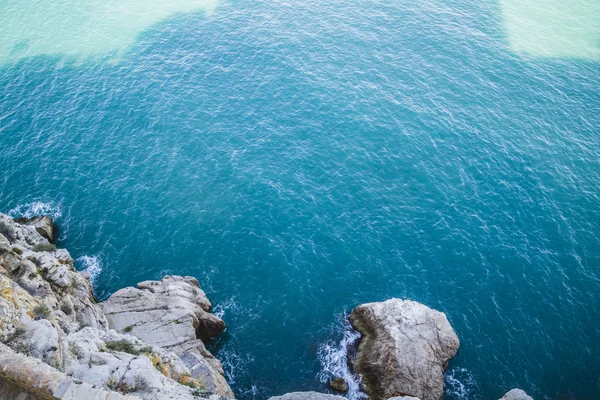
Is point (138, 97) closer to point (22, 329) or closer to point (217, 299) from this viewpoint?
point (217, 299)

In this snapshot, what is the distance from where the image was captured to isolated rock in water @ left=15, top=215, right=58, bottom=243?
74.2m

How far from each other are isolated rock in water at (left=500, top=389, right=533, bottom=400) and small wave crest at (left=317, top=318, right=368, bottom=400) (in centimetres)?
1706

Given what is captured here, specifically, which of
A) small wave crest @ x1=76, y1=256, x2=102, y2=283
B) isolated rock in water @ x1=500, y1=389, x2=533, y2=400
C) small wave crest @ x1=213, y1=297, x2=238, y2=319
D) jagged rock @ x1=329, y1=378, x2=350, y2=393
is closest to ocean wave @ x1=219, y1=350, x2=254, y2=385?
small wave crest @ x1=213, y1=297, x2=238, y2=319

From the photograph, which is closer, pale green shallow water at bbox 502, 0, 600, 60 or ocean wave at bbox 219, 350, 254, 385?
ocean wave at bbox 219, 350, 254, 385

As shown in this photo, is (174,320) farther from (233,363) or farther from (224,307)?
(233,363)

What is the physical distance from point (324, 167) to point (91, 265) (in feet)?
142

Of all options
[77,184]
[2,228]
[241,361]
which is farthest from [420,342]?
[77,184]

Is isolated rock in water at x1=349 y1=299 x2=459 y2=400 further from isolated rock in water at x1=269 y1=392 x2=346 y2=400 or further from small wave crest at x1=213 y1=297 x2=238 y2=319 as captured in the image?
small wave crest at x1=213 y1=297 x2=238 y2=319

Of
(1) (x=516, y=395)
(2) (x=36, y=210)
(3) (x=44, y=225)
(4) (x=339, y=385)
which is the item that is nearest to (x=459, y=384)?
(1) (x=516, y=395)

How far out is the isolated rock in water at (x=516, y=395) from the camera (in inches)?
2296

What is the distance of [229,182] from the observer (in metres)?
87.0

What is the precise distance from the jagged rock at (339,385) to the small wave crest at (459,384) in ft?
42.0

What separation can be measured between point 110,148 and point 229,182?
24.4m

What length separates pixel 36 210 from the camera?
264ft
